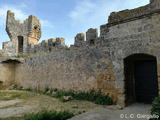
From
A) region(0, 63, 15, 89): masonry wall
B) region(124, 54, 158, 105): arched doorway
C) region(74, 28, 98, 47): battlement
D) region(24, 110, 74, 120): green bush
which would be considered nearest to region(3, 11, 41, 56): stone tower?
region(0, 63, 15, 89): masonry wall

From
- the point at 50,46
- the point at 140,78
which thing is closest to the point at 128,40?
the point at 140,78

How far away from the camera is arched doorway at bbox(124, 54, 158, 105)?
201 inches

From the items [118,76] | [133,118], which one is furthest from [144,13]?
[133,118]

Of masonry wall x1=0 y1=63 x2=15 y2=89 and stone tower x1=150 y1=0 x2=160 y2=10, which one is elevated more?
stone tower x1=150 y1=0 x2=160 y2=10

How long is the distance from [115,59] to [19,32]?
34.3 feet

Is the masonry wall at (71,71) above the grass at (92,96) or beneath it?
above

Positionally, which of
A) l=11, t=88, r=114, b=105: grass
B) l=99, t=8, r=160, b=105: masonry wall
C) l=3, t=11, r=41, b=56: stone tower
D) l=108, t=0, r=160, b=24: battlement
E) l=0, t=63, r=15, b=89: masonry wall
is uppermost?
l=3, t=11, r=41, b=56: stone tower

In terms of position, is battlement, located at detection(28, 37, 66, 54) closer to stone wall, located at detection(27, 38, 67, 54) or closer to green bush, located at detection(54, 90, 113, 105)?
stone wall, located at detection(27, 38, 67, 54)

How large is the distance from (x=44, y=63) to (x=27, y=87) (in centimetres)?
269

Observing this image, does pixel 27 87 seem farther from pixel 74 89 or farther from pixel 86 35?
pixel 86 35

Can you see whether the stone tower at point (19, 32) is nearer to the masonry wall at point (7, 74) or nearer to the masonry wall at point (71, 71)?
the masonry wall at point (7, 74)

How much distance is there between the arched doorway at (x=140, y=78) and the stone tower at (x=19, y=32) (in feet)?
30.8

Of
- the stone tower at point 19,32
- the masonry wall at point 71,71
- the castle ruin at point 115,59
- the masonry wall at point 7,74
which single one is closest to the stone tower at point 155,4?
the castle ruin at point 115,59

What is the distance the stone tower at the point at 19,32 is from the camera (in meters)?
12.0
